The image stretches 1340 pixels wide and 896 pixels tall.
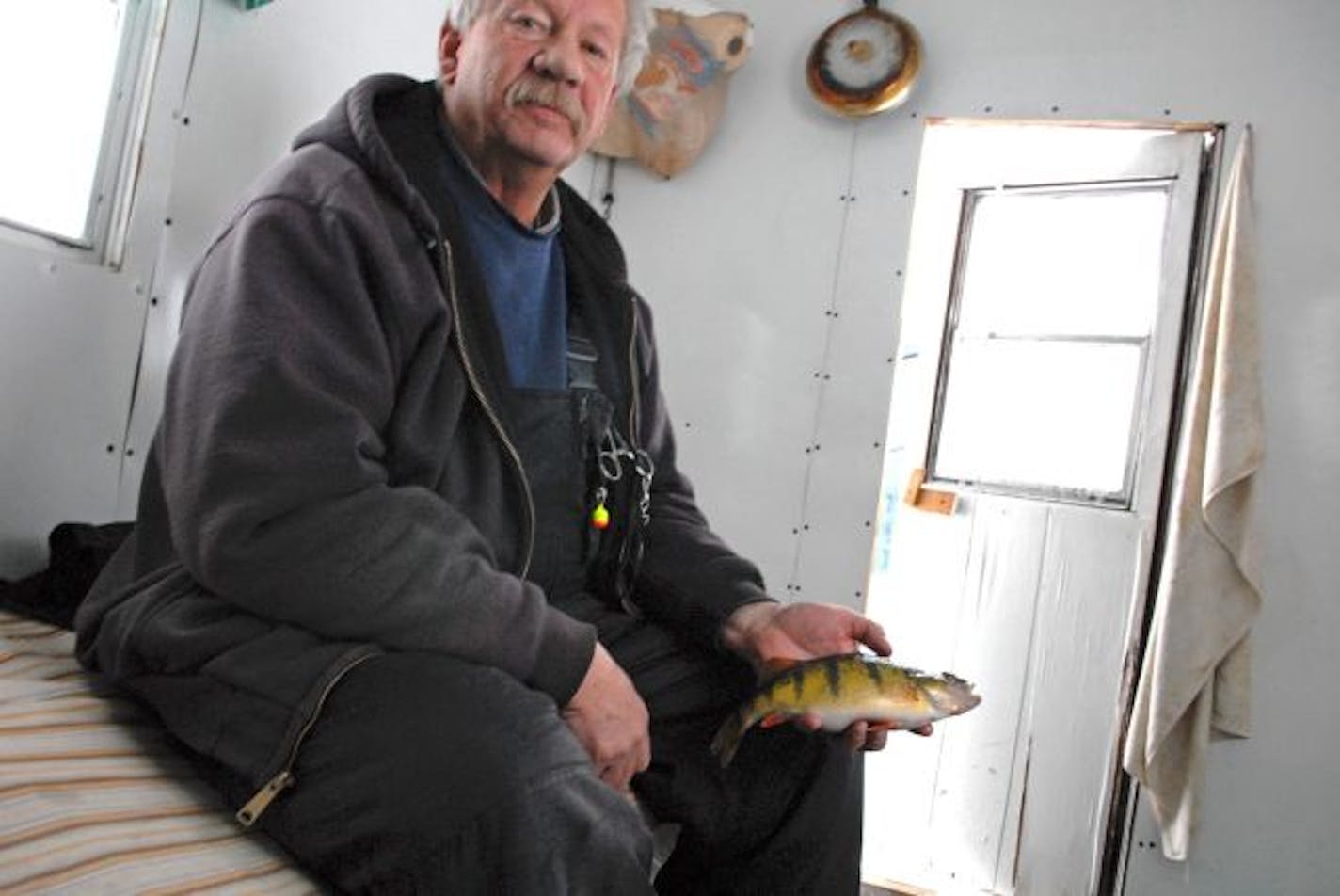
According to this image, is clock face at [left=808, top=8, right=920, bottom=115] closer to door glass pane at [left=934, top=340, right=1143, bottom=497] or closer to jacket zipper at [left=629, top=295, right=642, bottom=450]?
door glass pane at [left=934, top=340, right=1143, bottom=497]

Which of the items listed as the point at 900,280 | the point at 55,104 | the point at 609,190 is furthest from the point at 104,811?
the point at 609,190

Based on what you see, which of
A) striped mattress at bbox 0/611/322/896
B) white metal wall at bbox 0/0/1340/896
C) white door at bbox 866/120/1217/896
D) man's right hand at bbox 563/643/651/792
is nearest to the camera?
striped mattress at bbox 0/611/322/896

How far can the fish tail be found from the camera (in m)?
1.20

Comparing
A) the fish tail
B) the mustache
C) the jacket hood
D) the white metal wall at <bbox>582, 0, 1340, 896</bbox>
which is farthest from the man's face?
the white metal wall at <bbox>582, 0, 1340, 896</bbox>

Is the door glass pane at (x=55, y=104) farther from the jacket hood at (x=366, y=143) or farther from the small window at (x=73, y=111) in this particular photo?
the jacket hood at (x=366, y=143)

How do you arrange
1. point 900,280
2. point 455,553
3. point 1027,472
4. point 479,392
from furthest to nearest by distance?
point 1027,472, point 900,280, point 479,392, point 455,553

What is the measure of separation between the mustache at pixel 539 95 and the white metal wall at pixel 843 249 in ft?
2.56

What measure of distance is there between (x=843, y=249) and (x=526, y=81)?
5.87 ft

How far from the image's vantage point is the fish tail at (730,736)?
1200 mm

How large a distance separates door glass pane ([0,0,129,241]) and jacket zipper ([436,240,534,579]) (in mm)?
849

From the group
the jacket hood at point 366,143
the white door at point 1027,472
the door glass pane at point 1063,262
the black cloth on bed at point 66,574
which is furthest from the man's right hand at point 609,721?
the door glass pane at point 1063,262

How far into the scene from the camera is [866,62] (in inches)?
116

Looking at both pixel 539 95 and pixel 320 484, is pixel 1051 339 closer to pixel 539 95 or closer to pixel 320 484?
pixel 539 95

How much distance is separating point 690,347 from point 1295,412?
66.3 inches
